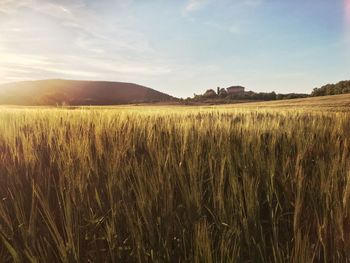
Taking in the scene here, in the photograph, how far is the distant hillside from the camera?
4339 centimetres

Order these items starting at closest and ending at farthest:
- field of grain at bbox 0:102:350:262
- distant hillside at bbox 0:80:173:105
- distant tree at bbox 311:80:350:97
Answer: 1. field of grain at bbox 0:102:350:262
2. distant tree at bbox 311:80:350:97
3. distant hillside at bbox 0:80:173:105

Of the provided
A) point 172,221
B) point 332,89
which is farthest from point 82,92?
point 172,221

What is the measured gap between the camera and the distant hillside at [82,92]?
43.4m

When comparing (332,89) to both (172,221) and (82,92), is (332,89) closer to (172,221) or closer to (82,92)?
(82,92)

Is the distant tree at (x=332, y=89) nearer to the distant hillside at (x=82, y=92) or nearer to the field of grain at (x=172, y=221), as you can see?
the distant hillside at (x=82, y=92)

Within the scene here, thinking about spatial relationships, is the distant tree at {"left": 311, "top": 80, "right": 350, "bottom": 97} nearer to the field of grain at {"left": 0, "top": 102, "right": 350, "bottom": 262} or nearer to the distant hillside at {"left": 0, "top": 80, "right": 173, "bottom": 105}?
the distant hillside at {"left": 0, "top": 80, "right": 173, "bottom": 105}

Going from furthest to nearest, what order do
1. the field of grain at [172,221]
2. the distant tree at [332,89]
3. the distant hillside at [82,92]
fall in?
1. the distant hillside at [82,92]
2. the distant tree at [332,89]
3. the field of grain at [172,221]

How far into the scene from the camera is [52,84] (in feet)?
173

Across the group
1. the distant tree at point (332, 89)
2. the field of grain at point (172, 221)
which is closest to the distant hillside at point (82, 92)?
the distant tree at point (332, 89)

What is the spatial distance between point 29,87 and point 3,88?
3.38m

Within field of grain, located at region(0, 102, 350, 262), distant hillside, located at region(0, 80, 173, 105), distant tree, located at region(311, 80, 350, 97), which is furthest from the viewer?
distant hillside, located at region(0, 80, 173, 105)

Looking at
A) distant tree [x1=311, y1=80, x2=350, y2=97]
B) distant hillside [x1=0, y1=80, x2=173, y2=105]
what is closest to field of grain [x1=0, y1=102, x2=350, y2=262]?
distant tree [x1=311, y1=80, x2=350, y2=97]

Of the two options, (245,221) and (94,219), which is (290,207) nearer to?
(245,221)

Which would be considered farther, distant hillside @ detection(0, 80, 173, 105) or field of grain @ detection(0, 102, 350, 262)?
distant hillside @ detection(0, 80, 173, 105)
